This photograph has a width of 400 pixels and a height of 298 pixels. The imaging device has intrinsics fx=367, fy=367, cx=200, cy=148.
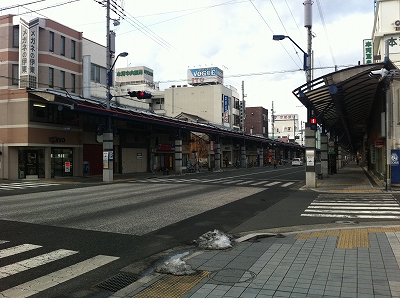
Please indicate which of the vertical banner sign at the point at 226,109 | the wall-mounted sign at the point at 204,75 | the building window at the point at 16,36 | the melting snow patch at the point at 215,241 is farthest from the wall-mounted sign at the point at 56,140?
the wall-mounted sign at the point at 204,75

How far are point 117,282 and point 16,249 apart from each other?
3.25 metres

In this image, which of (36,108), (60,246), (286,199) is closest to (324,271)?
(60,246)

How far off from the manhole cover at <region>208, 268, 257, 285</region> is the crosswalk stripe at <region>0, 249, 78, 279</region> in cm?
323

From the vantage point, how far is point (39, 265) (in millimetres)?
6676

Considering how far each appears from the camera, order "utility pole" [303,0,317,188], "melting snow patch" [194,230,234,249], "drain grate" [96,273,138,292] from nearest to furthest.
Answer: "drain grate" [96,273,138,292] → "melting snow patch" [194,230,234,249] → "utility pole" [303,0,317,188]

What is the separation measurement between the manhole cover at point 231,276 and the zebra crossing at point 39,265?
2.23 meters

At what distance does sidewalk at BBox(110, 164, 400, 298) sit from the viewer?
5117mm

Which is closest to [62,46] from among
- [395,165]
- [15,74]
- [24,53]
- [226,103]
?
[15,74]

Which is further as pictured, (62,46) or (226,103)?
(226,103)

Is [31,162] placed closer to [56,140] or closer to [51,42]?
[56,140]

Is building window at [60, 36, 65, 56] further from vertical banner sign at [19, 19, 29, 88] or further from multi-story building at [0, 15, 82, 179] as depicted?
vertical banner sign at [19, 19, 29, 88]

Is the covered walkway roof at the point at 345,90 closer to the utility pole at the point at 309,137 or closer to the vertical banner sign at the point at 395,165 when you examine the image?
the utility pole at the point at 309,137

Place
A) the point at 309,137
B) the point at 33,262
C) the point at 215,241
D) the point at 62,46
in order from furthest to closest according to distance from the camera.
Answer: the point at 62,46, the point at 309,137, the point at 215,241, the point at 33,262

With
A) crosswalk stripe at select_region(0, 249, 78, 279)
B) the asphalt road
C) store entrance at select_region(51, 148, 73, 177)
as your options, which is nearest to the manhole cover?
the asphalt road
